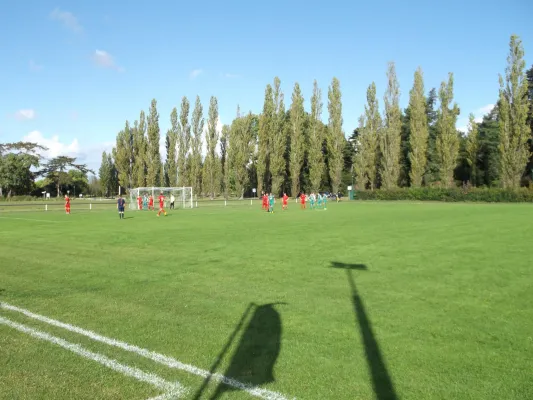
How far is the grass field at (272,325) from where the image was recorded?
3988mm

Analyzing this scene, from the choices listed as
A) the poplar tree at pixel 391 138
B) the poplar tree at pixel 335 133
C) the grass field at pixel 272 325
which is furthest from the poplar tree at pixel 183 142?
the grass field at pixel 272 325

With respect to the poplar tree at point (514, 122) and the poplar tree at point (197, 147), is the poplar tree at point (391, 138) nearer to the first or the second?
the poplar tree at point (514, 122)

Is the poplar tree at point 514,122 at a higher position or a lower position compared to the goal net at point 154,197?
higher

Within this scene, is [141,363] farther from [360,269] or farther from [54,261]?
[54,261]

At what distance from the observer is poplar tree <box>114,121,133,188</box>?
3302 inches

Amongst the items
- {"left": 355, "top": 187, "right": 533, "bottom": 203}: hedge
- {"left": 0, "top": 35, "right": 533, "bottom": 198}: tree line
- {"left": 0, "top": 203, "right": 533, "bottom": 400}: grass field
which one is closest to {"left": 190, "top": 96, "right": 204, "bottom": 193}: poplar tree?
{"left": 0, "top": 35, "right": 533, "bottom": 198}: tree line

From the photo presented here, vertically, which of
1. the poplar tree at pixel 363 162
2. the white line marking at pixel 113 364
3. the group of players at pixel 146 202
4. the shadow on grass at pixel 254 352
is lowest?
the shadow on grass at pixel 254 352

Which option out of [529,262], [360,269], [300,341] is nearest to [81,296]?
[300,341]

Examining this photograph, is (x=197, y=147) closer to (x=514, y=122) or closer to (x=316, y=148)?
(x=316, y=148)

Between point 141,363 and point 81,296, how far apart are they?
346 centimetres

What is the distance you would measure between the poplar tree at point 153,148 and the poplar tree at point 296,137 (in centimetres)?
2490

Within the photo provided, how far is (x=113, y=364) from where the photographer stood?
4445mm

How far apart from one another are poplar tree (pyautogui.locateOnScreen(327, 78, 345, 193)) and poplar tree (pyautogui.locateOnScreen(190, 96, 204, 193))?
78.5ft

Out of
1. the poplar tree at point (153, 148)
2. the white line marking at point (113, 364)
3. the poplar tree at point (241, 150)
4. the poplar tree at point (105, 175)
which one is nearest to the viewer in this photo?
the white line marking at point (113, 364)
